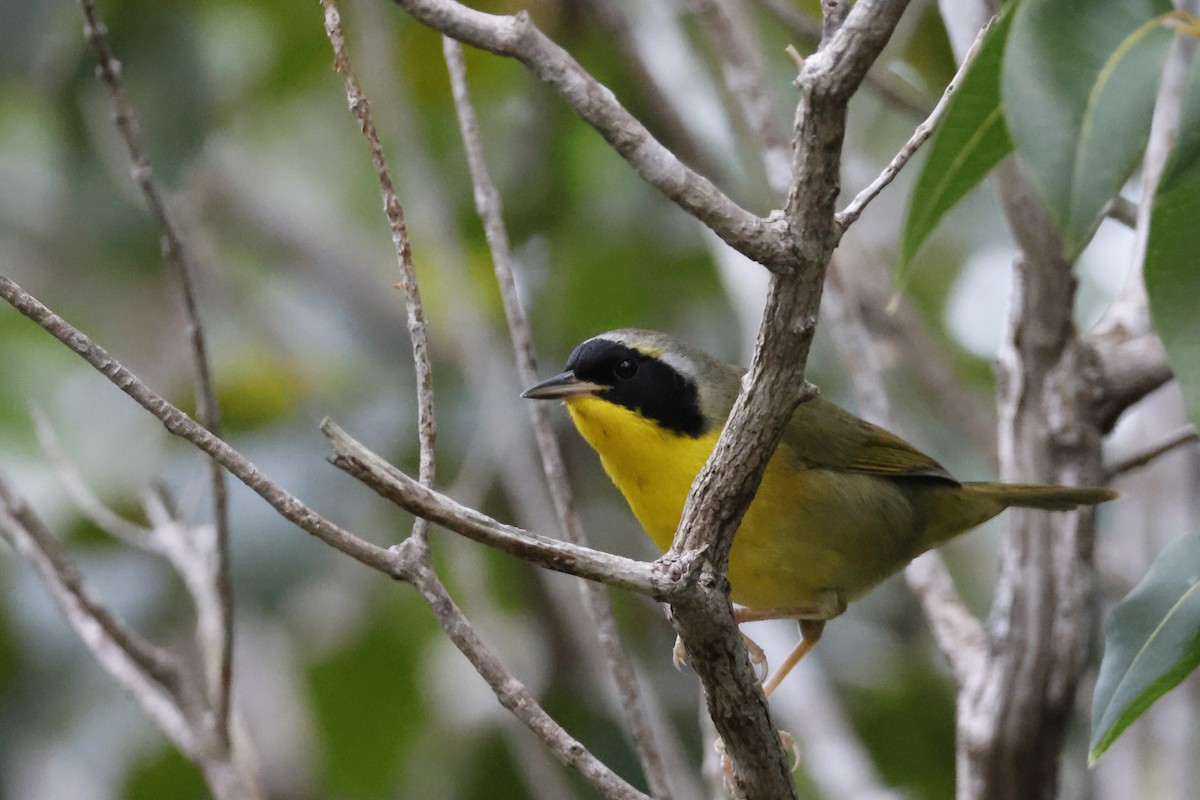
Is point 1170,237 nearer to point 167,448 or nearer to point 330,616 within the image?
point 167,448

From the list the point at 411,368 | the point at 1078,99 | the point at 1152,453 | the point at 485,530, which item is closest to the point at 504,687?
the point at 485,530

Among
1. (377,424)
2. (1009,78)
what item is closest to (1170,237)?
(1009,78)

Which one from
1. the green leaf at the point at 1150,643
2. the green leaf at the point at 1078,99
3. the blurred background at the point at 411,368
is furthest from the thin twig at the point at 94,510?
the green leaf at the point at 1078,99

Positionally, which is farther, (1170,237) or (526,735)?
(526,735)

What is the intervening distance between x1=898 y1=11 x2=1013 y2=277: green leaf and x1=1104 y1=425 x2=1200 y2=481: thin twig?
0.98m

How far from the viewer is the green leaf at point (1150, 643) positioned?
2.10 m

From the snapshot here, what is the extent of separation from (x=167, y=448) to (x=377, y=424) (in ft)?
2.39

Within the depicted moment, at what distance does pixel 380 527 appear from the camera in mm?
5133

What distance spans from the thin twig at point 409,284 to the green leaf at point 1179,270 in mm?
1135

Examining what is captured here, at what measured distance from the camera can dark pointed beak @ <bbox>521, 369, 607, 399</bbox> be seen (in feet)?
10.2

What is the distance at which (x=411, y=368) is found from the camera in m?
5.50

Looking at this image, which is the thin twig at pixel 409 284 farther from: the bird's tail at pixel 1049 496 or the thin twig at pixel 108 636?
the bird's tail at pixel 1049 496

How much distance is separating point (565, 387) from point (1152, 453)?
1.42 metres

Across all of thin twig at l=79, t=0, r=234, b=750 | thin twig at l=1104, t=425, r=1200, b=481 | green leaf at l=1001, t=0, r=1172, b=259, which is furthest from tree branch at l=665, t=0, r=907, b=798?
thin twig at l=1104, t=425, r=1200, b=481
